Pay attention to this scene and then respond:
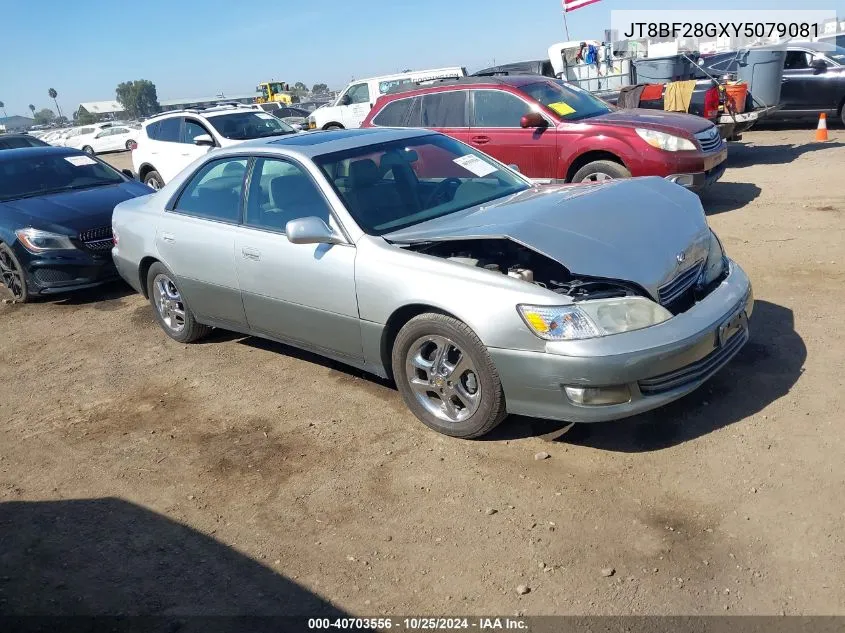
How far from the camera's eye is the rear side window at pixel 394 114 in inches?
374

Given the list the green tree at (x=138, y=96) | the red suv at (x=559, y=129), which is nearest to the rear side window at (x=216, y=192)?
the red suv at (x=559, y=129)

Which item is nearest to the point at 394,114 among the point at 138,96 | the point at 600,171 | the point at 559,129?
the point at 559,129

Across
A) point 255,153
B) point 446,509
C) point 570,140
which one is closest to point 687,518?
point 446,509

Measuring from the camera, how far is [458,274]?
369 cm

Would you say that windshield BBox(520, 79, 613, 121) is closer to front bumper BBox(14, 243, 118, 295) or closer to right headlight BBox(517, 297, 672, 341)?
front bumper BBox(14, 243, 118, 295)

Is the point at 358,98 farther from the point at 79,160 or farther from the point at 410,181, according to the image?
the point at 410,181

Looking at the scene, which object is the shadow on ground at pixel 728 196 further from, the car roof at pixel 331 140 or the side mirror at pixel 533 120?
the car roof at pixel 331 140

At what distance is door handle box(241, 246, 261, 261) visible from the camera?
4.67m

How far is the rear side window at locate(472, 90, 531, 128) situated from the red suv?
1 centimetres

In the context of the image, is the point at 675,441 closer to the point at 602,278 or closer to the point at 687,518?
the point at 687,518

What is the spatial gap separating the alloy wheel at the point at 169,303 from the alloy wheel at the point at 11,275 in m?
2.33

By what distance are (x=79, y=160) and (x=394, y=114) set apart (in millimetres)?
3880

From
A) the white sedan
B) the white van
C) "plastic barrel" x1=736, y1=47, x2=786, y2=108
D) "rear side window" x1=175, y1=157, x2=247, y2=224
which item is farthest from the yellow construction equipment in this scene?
"rear side window" x1=175, y1=157, x2=247, y2=224

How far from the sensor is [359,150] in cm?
471
